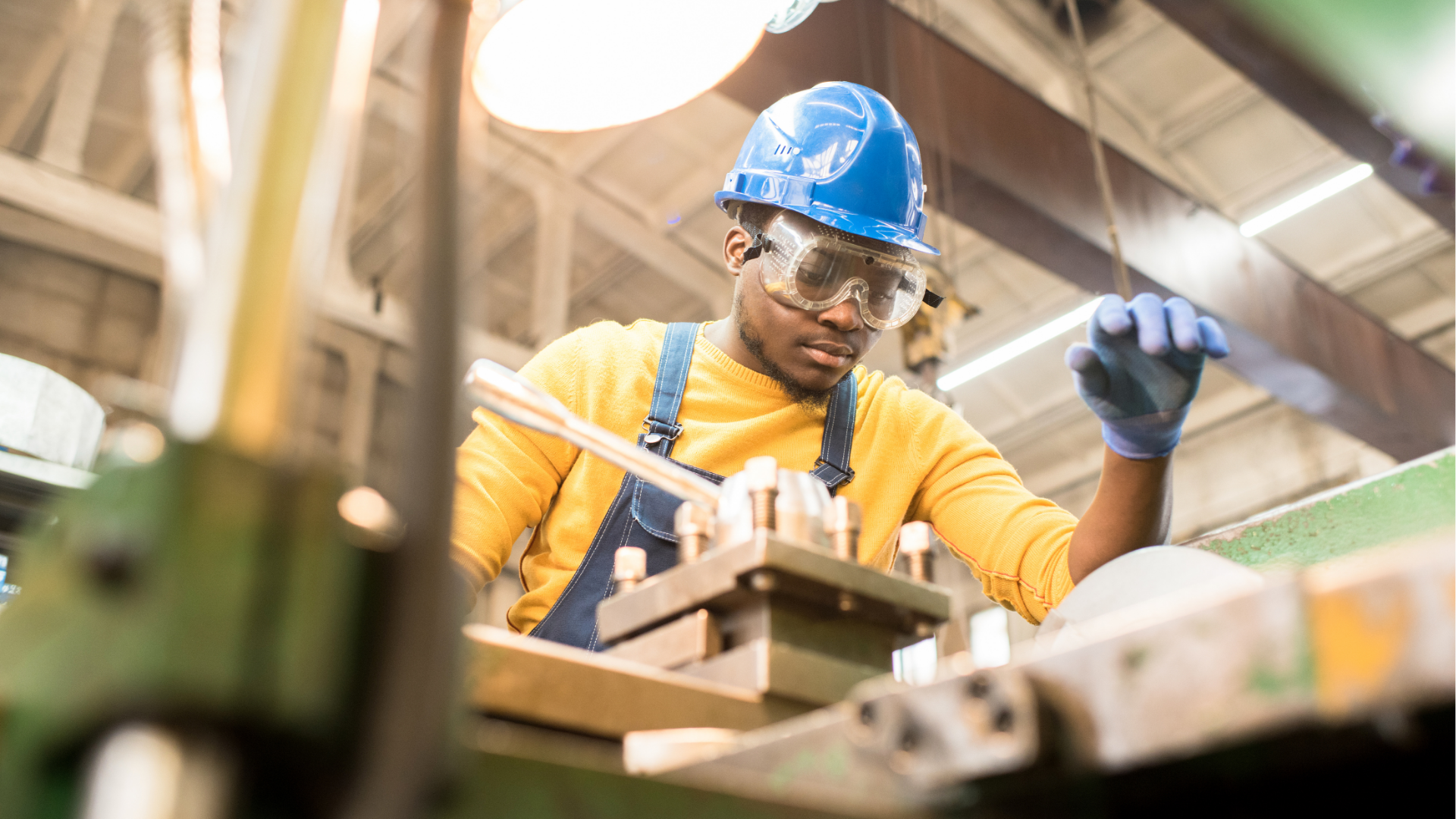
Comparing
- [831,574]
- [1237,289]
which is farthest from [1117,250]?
[1237,289]

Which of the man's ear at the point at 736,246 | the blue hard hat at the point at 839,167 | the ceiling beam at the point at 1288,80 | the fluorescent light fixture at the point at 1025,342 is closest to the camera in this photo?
the blue hard hat at the point at 839,167

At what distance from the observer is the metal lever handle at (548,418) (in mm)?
885

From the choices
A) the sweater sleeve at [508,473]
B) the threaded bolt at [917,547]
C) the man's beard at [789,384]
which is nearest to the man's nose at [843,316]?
the man's beard at [789,384]

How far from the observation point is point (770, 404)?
2059 millimetres

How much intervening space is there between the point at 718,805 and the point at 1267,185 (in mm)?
6942

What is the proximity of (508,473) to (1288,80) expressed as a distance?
126 inches

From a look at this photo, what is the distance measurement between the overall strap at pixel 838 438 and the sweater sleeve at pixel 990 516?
13 cm

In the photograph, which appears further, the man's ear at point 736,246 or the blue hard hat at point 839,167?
the man's ear at point 736,246

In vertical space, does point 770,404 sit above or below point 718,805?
above

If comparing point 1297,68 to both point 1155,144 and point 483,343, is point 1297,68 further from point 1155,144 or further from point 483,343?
point 483,343

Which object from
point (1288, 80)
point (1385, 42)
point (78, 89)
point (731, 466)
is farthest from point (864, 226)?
point (78, 89)

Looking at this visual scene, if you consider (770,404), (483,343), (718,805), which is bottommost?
(718,805)

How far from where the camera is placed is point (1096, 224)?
4.27 meters

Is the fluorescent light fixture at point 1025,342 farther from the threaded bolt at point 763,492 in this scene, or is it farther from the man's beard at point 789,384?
the threaded bolt at point 763,492
